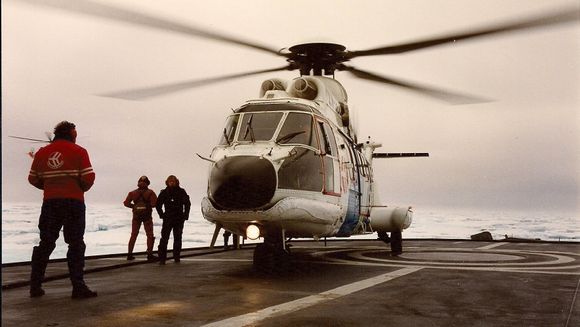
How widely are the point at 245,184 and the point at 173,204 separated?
A: 3906 millimetres

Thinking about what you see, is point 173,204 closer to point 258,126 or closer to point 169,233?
point 169,233

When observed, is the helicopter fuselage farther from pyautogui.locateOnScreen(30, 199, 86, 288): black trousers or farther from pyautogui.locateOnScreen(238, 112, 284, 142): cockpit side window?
pyautogui.locateOnScreen(30, 199, 86, 288): black trousers

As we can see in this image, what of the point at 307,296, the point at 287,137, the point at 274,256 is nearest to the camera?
the point at 307,296

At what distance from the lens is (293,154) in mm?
9070

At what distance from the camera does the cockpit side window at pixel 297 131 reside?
9.43 m

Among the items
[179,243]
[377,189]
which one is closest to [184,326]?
[179,243]

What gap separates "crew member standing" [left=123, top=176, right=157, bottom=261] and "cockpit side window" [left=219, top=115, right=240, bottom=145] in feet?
11.1

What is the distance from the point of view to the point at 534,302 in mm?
6355

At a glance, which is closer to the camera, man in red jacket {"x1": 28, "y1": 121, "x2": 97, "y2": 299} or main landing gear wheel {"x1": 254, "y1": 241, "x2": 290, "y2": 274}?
man in red jacket {"x1": 28, "y1": 121, "x2": 97, "y2": 299}

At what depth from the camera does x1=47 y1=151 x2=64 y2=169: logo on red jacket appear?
6.70 metres

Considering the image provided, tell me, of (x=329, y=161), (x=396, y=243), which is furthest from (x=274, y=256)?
(x=396, y=243)

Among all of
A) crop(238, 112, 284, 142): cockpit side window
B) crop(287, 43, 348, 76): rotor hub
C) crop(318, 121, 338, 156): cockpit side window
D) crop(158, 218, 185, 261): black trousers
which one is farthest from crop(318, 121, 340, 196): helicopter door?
crop(158, 218, 185, 261): black trousers

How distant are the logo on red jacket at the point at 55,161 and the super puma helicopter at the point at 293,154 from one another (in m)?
2.51

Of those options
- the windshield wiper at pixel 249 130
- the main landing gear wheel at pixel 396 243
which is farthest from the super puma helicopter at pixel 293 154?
the main landing gear wheel at pixel 396 243
